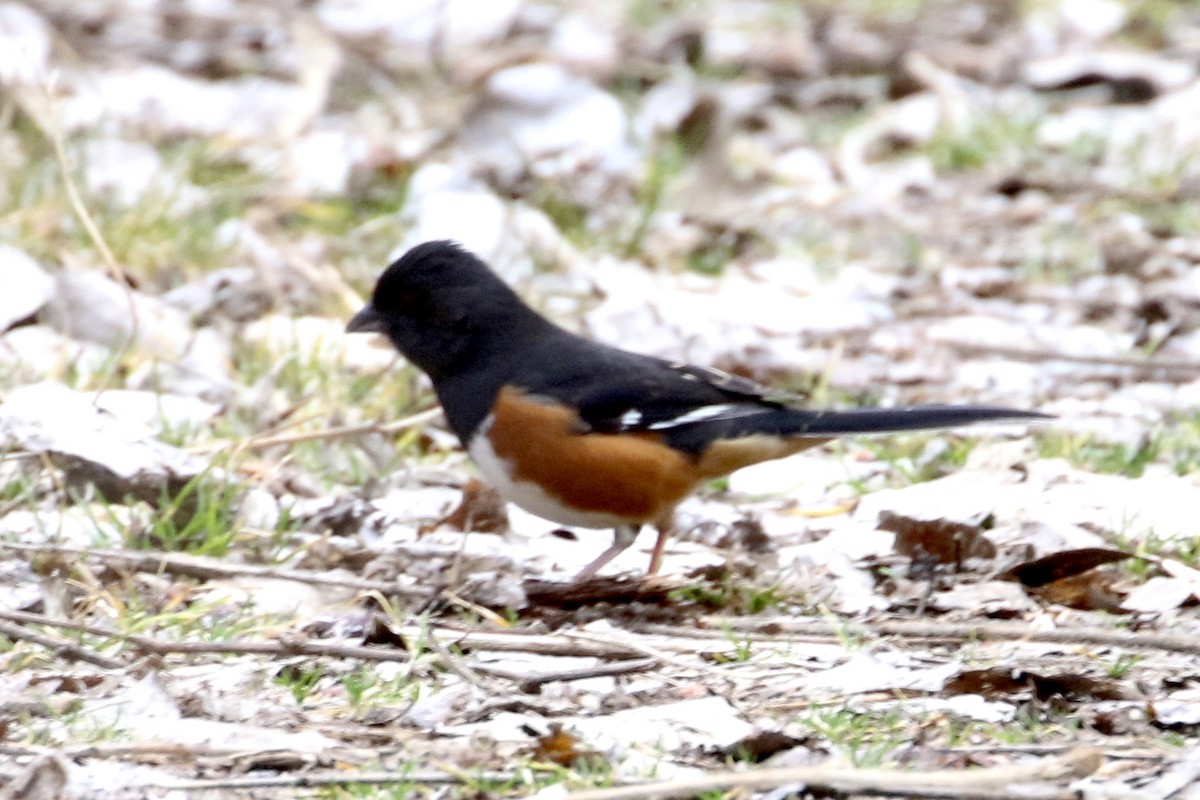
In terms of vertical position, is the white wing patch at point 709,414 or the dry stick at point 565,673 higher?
the white wing patch at point 709,414

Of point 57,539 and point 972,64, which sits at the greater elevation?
point 972,64

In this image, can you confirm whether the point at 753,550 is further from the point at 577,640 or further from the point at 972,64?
the point at 972,64

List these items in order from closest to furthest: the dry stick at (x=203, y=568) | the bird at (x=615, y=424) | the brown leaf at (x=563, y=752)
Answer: the brown leaf at (x=563, y=752) < the dry stick at (x=203, y=568) < the bird at (x=615, y=424)

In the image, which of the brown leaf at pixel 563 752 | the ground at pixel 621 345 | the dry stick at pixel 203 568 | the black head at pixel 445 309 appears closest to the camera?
the brown leaf at pixel 563 752

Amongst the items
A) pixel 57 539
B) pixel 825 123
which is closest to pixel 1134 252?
pixel 825 123

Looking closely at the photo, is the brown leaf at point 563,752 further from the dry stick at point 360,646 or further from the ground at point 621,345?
the dry stick at point 360,646

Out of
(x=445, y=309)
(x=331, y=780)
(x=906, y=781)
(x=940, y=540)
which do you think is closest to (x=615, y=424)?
(x=445, y=309)

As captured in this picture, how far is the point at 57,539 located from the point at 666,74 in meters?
4.63

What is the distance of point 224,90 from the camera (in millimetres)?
7027

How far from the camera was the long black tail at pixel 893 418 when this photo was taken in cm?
315

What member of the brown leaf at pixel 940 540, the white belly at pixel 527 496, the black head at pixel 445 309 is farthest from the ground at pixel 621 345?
the black head at pixel 445 309

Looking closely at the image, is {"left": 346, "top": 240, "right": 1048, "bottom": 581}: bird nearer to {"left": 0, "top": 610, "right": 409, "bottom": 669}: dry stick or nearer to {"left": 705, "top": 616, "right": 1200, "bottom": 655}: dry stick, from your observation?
{"left": 705, "top": 616, "right": 1200, "bottom": 655}: dry stick

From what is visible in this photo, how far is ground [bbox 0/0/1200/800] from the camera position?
2.46m

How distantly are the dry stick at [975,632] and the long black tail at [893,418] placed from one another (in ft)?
1.23
